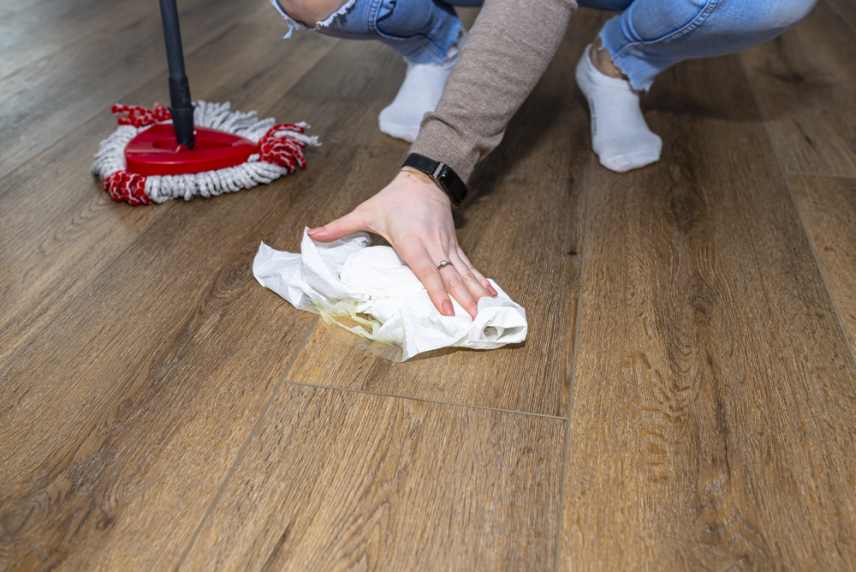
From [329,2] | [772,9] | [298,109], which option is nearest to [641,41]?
[772,9]

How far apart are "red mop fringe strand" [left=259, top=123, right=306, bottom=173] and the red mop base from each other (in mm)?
21

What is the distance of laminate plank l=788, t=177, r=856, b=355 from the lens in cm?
102

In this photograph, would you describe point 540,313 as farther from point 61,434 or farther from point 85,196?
point 85,196

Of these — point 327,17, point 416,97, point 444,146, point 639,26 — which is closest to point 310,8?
point 327,17

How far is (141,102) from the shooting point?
5.01 feet

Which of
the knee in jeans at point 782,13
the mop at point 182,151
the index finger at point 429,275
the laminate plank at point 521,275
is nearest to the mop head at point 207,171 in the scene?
the mop at point 182,151

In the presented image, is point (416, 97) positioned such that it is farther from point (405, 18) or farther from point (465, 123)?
point (465, 123)

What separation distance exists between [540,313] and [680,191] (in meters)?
0.42

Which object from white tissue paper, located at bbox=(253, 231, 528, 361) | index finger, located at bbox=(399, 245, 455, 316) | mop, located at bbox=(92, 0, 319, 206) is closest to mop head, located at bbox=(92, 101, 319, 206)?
mop, located at bbox=(92, 0, 319, 206)

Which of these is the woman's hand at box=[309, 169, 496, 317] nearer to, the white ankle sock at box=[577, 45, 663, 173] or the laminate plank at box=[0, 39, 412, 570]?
the laminate plank at box=[0, 39, 412, 570]

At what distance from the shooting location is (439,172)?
0.98m

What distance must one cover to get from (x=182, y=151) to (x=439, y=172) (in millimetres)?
442

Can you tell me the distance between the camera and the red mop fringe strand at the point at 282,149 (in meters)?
1.25

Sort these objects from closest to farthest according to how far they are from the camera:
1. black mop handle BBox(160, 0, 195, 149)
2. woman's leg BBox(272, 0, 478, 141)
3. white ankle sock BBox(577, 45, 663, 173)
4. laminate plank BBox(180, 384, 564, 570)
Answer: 1. laminate plank BBox(180, 384, 564, 570)
2. black mop handle BBox(160, 0, 195, 149)
3. woman's leg BBox(272, 0, 478, 141)
4. white ankle sock BBox(577, 45, 663, 173)
